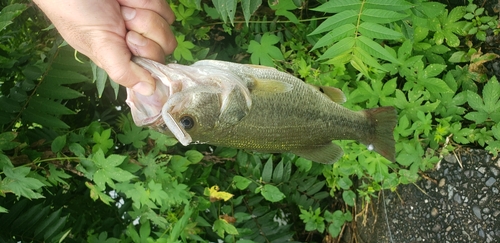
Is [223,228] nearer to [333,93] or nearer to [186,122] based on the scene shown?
[333,93]

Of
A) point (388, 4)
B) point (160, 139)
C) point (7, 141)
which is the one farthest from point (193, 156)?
point (388, 4)

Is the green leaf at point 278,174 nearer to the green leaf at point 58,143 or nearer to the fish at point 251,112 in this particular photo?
the fish at point 251,112

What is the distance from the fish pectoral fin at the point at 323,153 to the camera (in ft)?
7.43

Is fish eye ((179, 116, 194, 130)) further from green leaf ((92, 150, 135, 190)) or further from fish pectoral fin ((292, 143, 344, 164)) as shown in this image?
green leaf ((92, 150, 135, 190))

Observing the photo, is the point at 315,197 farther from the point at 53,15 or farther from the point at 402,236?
the point at 53,15

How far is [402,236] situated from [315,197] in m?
0.77

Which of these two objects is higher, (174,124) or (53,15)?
(53,15)

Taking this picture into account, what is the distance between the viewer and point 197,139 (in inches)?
75.0

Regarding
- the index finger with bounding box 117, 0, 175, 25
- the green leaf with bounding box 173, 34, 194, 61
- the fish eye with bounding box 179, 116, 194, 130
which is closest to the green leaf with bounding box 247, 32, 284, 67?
the green leaf with bounding box 173, 34, 194, 61

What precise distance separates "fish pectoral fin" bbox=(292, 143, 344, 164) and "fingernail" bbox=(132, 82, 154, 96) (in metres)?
0.87

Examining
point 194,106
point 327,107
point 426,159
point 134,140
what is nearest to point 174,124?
point 194,106

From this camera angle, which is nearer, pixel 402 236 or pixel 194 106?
pixel 194 106

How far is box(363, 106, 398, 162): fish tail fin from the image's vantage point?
2365 mm

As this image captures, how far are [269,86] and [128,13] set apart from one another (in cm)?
66
